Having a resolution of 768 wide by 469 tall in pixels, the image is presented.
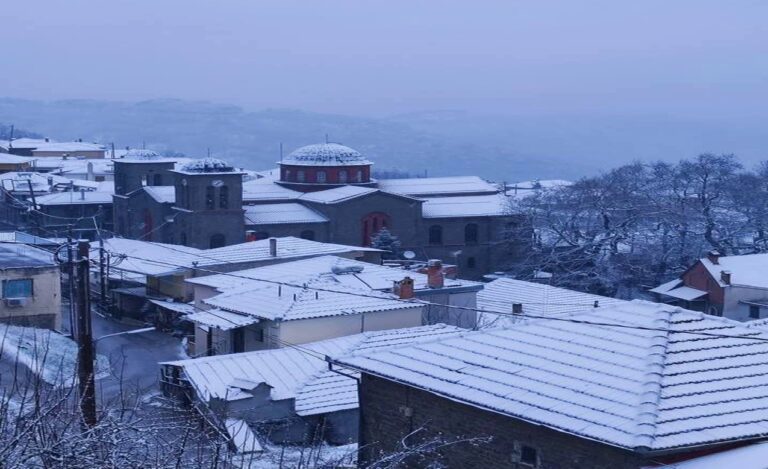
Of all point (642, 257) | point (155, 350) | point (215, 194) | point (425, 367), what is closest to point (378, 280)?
point (155, 350)

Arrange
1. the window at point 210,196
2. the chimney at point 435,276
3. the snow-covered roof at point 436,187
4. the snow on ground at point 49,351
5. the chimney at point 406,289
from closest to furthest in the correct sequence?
the snow on ground at point 49,351, the chimney at point 406,289, the chimney at point 435,276, the window at point 210,196, the snow-covered roof at point 436,187

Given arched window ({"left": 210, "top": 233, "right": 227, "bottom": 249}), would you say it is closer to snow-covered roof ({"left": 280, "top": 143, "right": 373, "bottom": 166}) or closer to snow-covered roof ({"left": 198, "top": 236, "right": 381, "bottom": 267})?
snow-covered roof ({"left": 198, "top": 236, "right": 381, "bottom": 267})

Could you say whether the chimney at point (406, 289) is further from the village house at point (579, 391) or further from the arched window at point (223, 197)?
the arched window at point (223, 197)

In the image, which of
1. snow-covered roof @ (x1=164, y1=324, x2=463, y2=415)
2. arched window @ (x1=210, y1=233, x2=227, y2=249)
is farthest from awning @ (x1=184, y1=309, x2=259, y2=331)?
arched window @ (x1=210, y1=233, x2=227, y2=249)

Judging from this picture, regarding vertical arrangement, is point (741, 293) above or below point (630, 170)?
below

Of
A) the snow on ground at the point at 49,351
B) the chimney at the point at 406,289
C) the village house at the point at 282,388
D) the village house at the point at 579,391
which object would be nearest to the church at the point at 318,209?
the snow on ground at the point at 49,351

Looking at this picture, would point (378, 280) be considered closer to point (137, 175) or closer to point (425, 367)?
point (425, 367)

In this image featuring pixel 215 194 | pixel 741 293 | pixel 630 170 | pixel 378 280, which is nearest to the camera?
pixel 378 280
